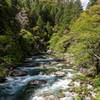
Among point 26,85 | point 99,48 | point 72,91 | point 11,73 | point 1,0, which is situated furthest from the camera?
point 1,0

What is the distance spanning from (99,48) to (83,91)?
15.0ft

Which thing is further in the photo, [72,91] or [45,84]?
[45,84]

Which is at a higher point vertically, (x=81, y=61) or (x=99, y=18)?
(x=99, y=18)

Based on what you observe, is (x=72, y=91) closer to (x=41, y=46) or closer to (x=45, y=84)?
(x=45, y=84)

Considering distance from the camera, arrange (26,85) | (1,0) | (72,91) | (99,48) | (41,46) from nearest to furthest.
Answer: (72,91)
(99,48)
(26,85)
(1,0)
(41,46)

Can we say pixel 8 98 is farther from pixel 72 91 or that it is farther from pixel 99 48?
pixel 99 48

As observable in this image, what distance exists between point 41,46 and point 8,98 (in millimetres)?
41390

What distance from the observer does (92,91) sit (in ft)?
30.3

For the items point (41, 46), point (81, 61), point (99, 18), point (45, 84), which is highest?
point (99, 18)

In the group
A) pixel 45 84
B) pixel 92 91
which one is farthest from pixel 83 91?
pixel 45 84

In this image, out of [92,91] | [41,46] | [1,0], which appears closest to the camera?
[92,91]

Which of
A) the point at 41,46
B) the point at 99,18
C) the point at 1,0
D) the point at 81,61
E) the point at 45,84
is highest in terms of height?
the point at 1,0

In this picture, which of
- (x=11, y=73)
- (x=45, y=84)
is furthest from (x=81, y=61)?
(x=11, y=73)

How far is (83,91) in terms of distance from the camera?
9.44m
